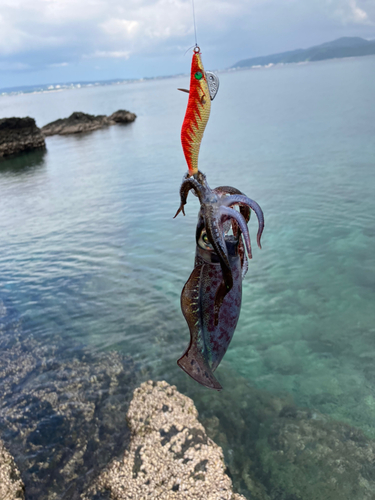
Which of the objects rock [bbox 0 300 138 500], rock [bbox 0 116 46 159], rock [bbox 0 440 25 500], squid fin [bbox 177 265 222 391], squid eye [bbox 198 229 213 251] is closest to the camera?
squid eye [bbox 198 229 213 251]

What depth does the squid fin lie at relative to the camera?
269 cm

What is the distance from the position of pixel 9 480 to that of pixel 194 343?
423cm

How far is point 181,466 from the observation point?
4.97m

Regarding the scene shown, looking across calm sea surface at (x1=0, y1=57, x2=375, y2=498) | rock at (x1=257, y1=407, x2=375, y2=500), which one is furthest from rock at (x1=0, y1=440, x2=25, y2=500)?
rock at (x1=257, y1=407, x2=375, y2=500)

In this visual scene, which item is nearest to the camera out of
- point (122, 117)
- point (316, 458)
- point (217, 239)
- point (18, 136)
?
point (217, 239)

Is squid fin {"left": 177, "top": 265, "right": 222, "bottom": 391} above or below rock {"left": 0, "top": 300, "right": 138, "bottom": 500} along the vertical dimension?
above

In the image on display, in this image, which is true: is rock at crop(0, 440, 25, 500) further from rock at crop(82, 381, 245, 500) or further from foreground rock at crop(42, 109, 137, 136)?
foreground rock at crop(42, 109, 137, 136)

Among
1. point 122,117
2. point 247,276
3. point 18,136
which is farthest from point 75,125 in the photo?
point 247,276

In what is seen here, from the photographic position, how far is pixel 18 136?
40.9 m

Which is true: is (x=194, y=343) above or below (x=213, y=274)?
below

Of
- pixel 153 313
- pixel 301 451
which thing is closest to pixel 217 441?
pixel 301 451

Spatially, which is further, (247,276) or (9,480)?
(247,276)

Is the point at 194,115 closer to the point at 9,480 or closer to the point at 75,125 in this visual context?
the point at 9,480

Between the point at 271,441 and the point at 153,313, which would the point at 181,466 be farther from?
the point at 153,313
